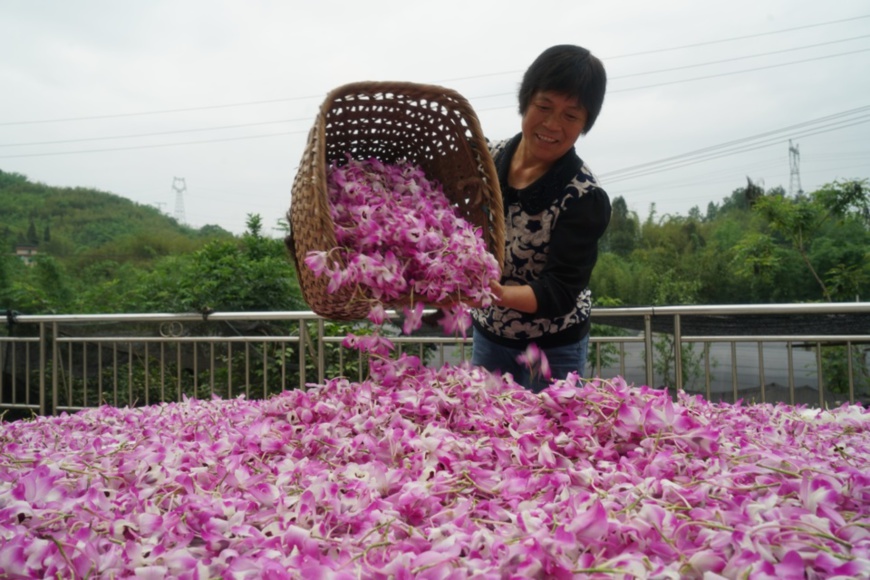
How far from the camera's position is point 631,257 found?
22.8ft

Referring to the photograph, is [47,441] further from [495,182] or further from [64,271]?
[64,271]

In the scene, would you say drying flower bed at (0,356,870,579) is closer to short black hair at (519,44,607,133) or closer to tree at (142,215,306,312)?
short black hair at (519,44,607,133)

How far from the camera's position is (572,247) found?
4.89ft

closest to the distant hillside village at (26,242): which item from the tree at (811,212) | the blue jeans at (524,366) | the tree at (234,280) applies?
the tree at (234,280)

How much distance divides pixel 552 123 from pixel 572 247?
307 mm

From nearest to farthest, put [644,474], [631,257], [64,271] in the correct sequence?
[644,474] < [64,271] < [631,257]

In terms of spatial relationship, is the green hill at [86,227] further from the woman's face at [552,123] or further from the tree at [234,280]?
the woman's face at [552,123]

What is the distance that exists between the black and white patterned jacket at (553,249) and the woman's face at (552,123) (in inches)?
1.8

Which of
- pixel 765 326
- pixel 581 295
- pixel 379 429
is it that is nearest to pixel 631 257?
pixel 765 326

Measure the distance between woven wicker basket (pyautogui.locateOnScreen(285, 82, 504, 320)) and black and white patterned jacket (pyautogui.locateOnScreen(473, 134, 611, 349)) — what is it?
139 millimetres

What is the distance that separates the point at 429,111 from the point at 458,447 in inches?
35.4

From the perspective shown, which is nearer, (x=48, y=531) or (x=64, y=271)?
(x=48, y=531)

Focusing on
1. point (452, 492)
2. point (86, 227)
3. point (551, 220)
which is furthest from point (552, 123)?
point (86, 227)

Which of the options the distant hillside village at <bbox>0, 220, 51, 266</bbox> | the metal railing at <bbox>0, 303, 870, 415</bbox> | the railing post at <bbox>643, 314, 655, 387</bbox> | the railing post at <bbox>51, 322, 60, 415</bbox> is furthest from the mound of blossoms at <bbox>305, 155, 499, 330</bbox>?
the distant hillside village at <bbox>0, 220, 51, 266</bbox>
